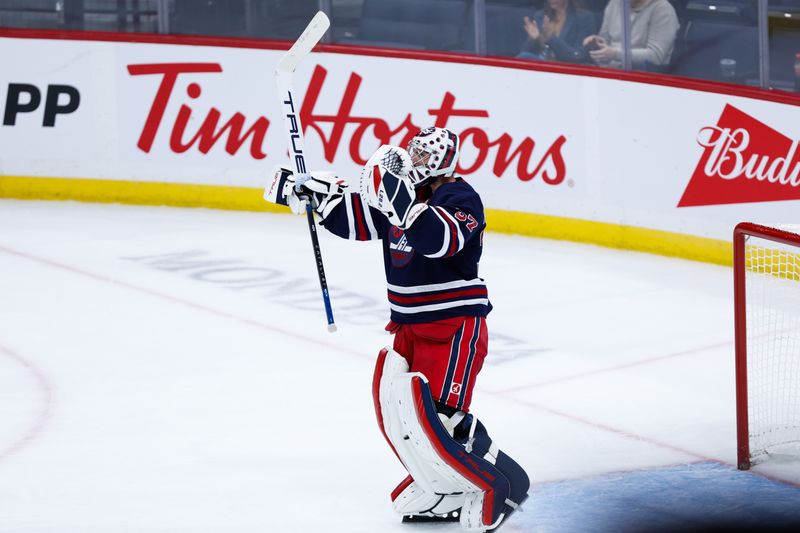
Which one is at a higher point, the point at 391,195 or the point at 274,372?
the point at 391,195

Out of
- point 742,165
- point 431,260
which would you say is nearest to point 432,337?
point 431,260

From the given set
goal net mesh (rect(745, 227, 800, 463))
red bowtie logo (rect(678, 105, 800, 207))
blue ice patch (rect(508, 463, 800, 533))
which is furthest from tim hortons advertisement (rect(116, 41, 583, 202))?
blue ice patch (rect(508, 463, 800, 533))

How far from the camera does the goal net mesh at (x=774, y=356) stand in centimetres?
462

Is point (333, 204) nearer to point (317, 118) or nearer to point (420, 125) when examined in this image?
point (420, 125)

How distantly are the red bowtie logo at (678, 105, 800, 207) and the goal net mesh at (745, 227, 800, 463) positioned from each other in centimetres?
86

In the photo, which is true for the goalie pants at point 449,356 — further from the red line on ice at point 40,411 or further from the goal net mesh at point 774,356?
the red line on ice at point 40,411

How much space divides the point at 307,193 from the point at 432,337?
53 cm

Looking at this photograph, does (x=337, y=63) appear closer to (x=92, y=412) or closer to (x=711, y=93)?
(x=711, y=93)

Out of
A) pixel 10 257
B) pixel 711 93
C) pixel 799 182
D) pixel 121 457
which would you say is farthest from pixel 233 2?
pixel 121 457

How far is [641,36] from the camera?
754cm

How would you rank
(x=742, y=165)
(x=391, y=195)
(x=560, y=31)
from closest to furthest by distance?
(x=391, y=195)
(x=742, y=165)
(x=560, y=31)

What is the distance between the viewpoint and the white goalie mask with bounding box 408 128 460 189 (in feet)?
12.0

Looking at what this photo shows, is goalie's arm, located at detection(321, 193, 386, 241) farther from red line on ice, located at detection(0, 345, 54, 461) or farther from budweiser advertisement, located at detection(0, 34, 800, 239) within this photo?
budweiser advertisement, located at detection(0, 34, 800, 239)

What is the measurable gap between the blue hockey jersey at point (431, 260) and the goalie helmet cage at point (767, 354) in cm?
112
